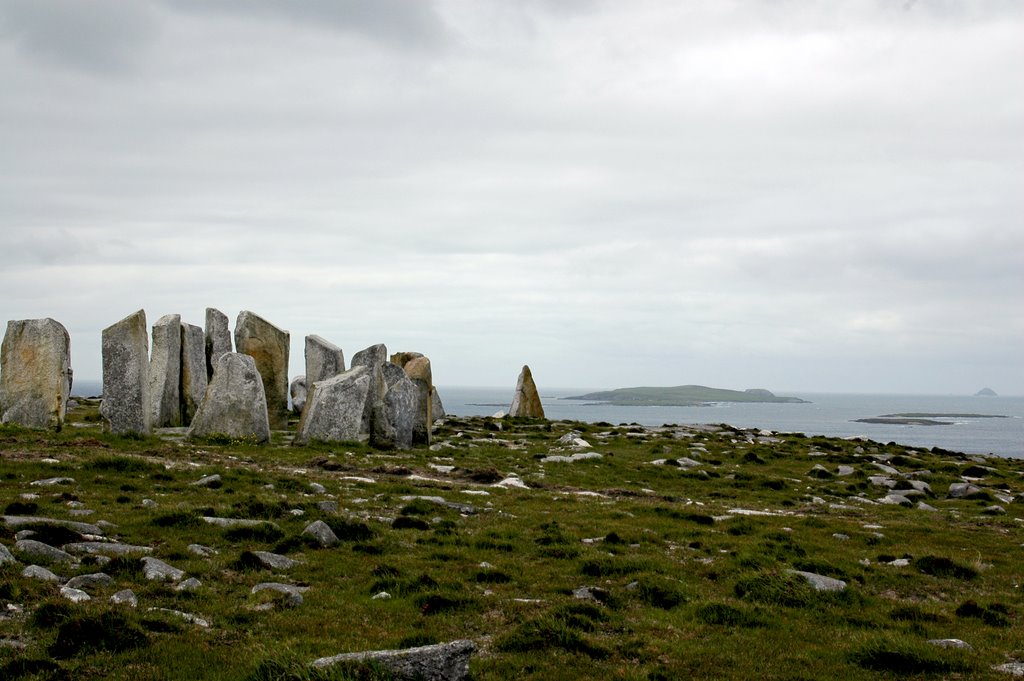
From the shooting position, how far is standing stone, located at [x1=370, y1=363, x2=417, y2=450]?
30.8 metres

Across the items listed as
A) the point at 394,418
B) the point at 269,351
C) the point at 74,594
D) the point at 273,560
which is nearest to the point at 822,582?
the point at 273,560

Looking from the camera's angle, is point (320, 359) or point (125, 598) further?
point (320, 359)

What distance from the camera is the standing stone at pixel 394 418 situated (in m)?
30.8

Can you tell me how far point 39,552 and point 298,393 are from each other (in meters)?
36.9

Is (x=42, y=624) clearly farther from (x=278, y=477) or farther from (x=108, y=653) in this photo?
(x=278, y=477)

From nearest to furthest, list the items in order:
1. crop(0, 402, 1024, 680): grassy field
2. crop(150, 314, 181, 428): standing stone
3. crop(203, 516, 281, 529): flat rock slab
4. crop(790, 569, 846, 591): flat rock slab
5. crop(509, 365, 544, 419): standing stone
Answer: crop(0, 402, 1024, 680): grassy field, crop(790, 569, 846, 591): flat rock slab, crop(203, 516, 281, 529): flat rock slab, crop(150, 314, 181, 428): standing stone, crop(509, 365, 544, 419): standing stone

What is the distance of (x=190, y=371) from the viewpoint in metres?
33.8

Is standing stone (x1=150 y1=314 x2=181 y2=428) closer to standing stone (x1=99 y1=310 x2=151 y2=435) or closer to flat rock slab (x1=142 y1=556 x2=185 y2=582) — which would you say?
standing stone (x1=99 y1=310 x2=151 y2=435)

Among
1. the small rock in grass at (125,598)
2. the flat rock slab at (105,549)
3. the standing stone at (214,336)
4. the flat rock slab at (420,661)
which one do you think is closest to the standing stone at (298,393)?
the standing stone at (214,336)

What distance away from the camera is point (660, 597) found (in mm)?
12266

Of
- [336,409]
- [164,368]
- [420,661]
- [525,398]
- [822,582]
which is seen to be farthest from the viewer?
[525,398]

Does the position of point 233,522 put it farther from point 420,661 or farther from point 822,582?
point 822,582

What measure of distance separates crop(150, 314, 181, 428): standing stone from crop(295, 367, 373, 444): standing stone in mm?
6007

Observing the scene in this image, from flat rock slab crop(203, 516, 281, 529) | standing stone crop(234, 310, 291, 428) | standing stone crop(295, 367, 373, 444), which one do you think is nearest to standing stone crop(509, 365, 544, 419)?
standing stone crop(234, 310, 291, 428)
